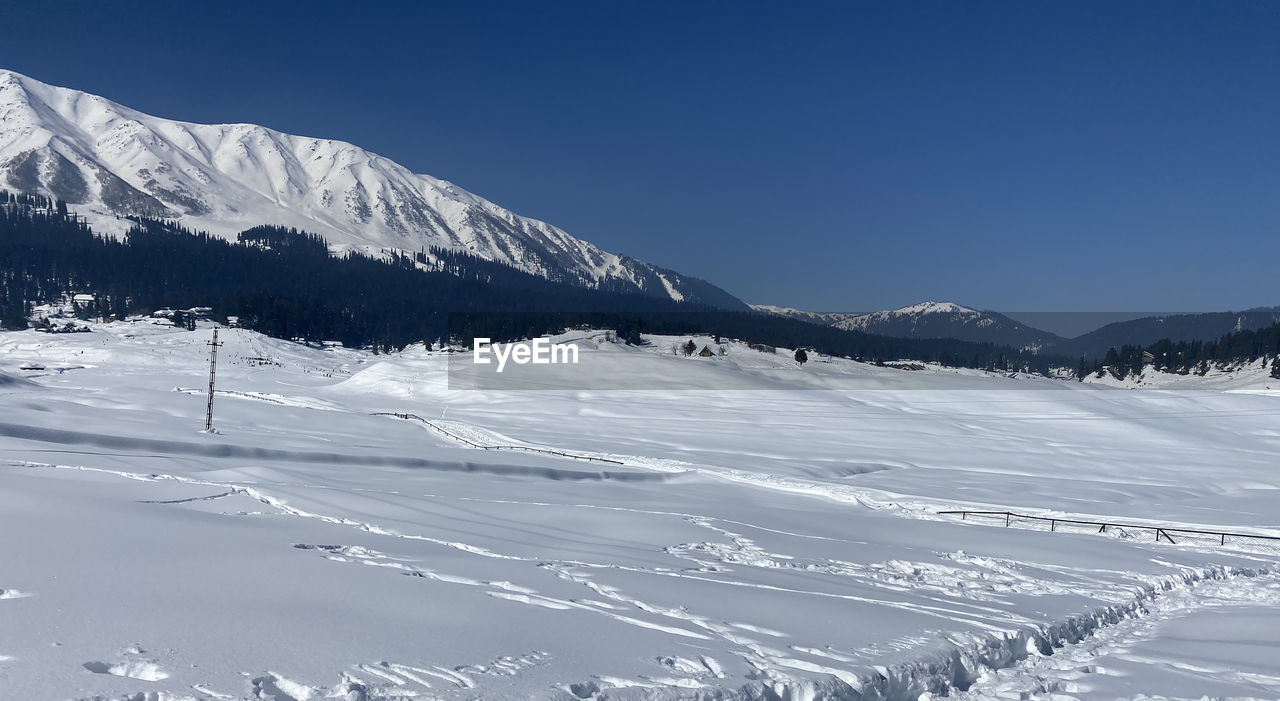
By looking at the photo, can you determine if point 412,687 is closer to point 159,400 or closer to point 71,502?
point 71,502

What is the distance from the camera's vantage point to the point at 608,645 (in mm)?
8242

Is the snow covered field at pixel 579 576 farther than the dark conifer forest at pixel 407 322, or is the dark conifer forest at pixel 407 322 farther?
the dark conifer forest at pixel 407 322

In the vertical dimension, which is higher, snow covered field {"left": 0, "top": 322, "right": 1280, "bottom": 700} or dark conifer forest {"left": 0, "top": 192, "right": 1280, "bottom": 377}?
dark conifer forest {"left": 0, "top": 192, "right": 1280, "bottom": 377}

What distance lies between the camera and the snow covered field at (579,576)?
281 inches

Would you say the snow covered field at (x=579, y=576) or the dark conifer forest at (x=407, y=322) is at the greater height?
the dark conifer forest at (x=407, y=322)

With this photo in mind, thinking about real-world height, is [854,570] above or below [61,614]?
below

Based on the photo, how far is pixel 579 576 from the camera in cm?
1168

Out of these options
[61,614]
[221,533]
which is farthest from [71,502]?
[61,614]

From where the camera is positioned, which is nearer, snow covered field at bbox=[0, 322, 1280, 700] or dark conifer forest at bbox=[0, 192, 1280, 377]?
snow covered field at bbox=[0, 322, 1280, 700]

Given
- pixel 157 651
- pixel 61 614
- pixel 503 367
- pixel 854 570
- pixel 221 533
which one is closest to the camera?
pixel 157 651

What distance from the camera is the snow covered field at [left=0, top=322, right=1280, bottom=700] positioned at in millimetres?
7141

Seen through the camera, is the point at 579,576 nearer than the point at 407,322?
Yes

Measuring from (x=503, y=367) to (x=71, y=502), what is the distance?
2880 inches

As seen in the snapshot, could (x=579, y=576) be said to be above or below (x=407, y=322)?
below
